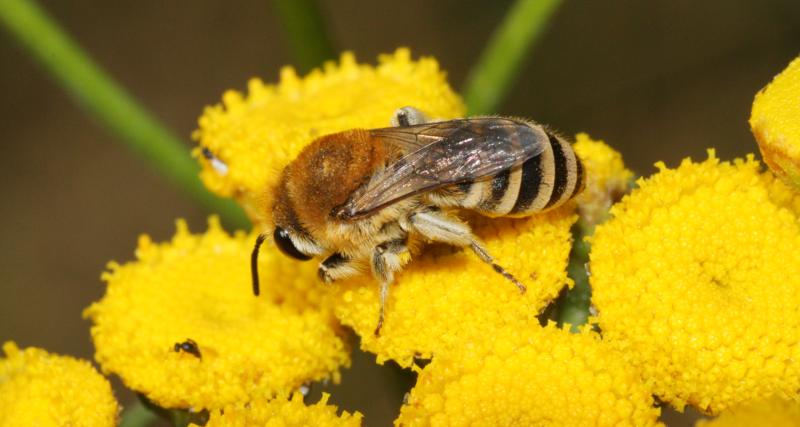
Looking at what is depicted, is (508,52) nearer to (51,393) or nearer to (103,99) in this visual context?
(103,99)

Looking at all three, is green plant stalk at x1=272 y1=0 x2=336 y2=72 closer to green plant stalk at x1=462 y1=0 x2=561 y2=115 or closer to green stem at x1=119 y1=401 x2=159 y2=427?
green plant stalk at x1=462 y1=0 x2=561 y2=115

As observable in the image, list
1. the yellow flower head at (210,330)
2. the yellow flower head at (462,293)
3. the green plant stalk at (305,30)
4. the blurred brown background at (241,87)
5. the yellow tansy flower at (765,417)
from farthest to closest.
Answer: the blurred brown background at (241,87)
the green plant stalk at (305,30)
the yellow flower head at (210,330)
the yellow flower head at (462,293)
the yellow tansy flower at (765,417)

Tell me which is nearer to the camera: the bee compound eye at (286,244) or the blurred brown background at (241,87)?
the bee compound eye at (286,244)

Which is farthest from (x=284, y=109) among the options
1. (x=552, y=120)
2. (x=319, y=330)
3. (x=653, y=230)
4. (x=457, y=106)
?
(x=552, y=120)

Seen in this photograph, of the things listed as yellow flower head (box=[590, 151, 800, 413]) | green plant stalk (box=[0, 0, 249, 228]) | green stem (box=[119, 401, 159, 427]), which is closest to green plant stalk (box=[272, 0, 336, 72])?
green plant stalk (box=[0, 0, 249, 228])

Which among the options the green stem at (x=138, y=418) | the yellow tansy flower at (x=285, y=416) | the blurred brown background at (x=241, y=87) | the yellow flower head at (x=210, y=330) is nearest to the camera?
the yellow tansy flower at (x=285, y=416)

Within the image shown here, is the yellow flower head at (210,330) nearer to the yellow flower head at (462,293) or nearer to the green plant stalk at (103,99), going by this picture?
the yellow flower head at (462,293)

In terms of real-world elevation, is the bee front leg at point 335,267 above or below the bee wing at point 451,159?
below

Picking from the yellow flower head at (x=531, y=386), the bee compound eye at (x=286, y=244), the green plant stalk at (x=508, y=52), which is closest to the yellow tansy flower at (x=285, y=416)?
the yellow flower head at (x=531, y=386)
